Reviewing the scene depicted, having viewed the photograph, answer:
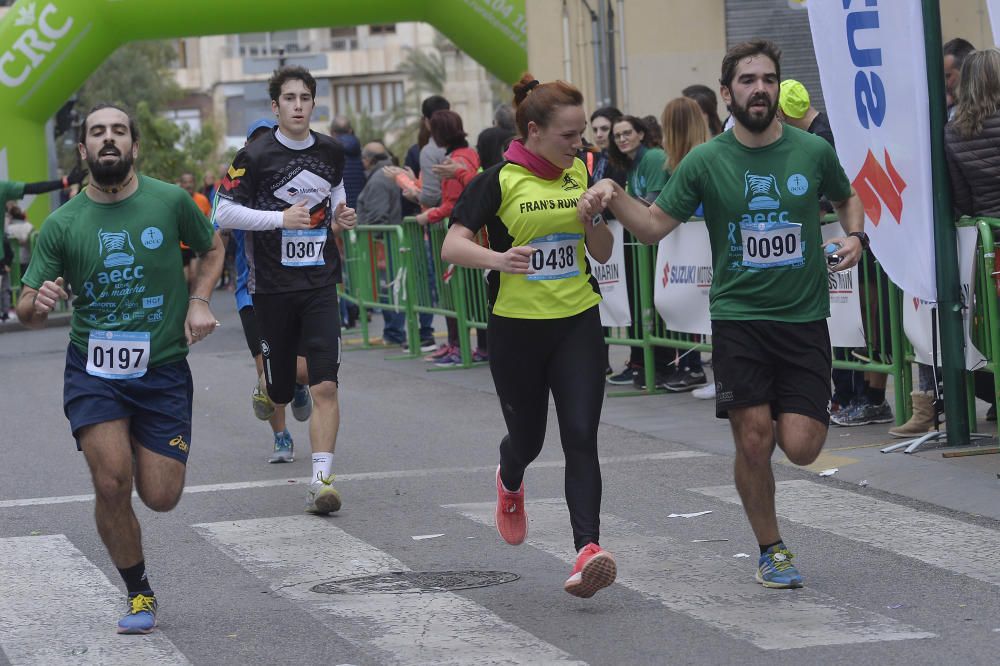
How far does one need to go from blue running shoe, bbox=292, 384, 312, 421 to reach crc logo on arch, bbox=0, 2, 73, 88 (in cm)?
1212

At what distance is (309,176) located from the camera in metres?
8.80

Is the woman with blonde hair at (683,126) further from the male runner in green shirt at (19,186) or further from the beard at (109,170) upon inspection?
the male runner in green shirt at (19,186)

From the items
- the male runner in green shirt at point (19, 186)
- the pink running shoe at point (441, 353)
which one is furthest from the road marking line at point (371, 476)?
the male runner in green shirt at point (19, 186)

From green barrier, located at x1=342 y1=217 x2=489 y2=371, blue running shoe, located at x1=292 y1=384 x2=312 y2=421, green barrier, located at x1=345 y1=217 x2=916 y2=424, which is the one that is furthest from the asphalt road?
green barrier, located at x1=342 y1=217 x2=489 y2=371

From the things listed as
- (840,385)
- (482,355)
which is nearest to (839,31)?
(840,385)

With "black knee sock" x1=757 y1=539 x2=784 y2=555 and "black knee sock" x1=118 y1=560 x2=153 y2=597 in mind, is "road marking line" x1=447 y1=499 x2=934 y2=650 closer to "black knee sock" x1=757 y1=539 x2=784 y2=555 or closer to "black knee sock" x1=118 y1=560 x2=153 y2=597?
"black knee sock" x1=757 y1=539 x2=784 y2=555

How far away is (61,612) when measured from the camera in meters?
6.31

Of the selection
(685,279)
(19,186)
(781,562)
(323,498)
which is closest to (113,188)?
(323,498)

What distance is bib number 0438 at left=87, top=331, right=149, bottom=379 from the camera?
609 cm

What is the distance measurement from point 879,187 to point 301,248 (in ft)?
10.0

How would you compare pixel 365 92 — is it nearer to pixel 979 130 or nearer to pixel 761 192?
pixel 979 130

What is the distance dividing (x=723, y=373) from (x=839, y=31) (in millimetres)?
2965

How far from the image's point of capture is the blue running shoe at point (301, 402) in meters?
9.88

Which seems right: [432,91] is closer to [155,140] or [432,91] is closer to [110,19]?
[155,140]
